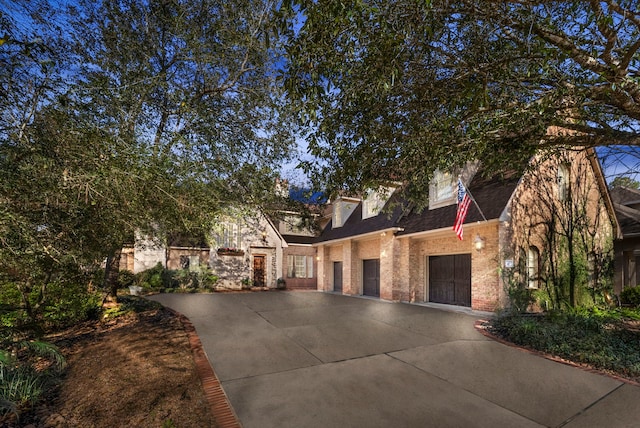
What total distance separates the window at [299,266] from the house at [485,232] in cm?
765

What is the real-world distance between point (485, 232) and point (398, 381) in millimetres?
7851

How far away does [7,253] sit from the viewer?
3549mm

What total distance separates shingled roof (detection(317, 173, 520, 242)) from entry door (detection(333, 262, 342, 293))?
3625 millimetres

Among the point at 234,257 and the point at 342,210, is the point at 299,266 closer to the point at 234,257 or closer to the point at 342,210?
the point at 234,257

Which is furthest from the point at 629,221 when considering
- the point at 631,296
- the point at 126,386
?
the point at 126,386

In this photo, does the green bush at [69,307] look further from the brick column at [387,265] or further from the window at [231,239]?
the window at [231,239]

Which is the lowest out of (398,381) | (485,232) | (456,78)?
(398,381)

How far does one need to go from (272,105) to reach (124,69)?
342cm

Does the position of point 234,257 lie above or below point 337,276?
above

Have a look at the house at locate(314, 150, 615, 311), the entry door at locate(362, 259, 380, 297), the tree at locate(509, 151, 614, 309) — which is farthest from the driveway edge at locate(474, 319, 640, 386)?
the entry door at locate(362, 259, 380, 297)

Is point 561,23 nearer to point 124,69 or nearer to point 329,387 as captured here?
point 329,387

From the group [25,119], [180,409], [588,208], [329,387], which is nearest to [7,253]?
[25,119]

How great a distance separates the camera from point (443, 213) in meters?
12.5

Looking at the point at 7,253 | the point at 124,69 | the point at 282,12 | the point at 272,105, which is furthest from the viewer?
the point at 272,105
